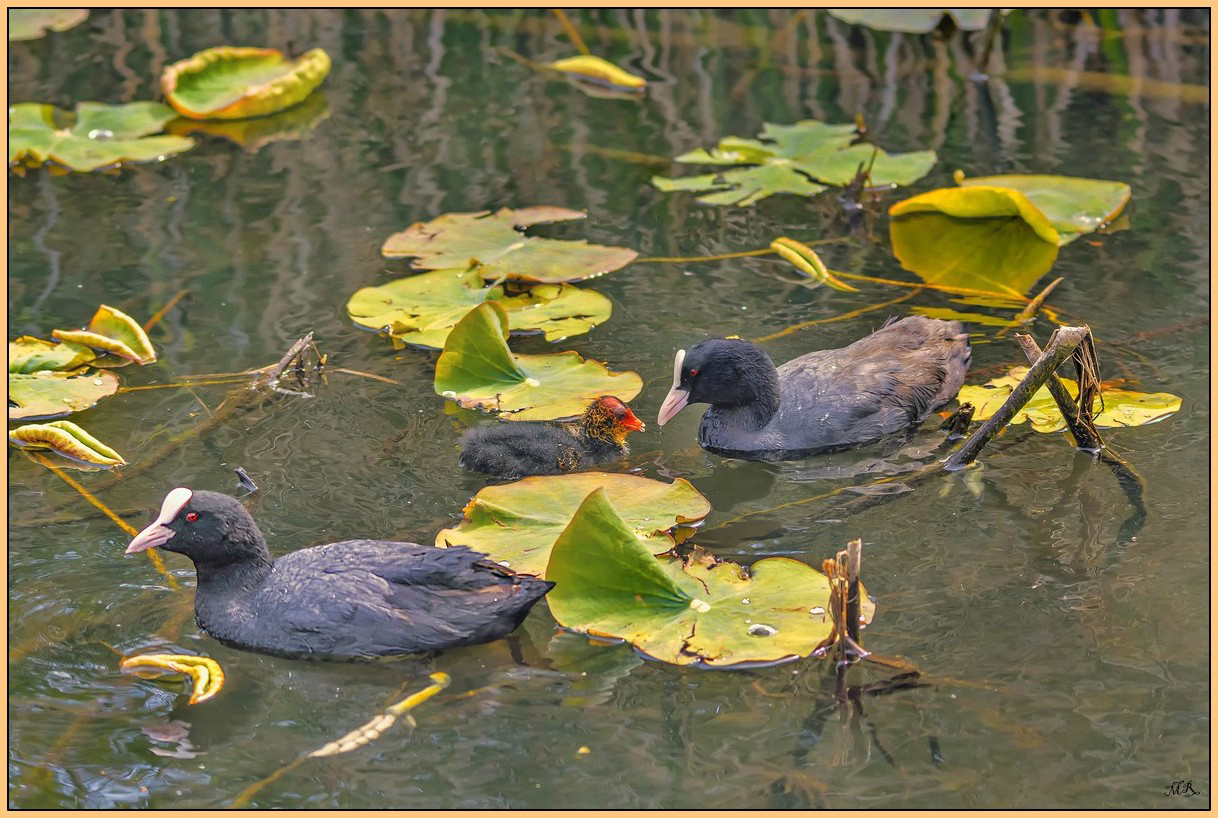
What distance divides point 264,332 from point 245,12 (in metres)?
5.50

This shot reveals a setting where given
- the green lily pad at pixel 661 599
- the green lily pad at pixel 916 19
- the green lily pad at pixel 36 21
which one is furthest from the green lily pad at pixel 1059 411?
the green lily pad at pixel 36 21

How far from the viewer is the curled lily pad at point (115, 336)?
7078 mm

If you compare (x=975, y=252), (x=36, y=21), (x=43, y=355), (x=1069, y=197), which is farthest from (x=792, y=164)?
(x=36, y=21)

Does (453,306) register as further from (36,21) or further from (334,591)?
(36,21)

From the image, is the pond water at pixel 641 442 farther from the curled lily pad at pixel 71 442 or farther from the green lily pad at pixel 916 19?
the green lily pad at pixel 916 19

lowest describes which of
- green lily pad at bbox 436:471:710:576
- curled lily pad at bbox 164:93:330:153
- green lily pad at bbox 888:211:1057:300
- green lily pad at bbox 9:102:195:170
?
green lily pad at bbox 888:211:1057:300

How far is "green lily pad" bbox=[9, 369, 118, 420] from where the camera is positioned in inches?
260

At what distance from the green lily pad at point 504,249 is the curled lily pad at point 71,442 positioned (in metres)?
2.10

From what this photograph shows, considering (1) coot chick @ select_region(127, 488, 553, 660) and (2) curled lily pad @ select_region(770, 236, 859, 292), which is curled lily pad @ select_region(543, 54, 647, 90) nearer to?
(2) curled lily pad @ select_region(770, 236, 859, 292)

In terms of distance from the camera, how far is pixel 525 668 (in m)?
4.90

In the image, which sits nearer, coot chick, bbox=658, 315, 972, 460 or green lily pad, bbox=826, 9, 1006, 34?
coot chick, bbox=658, 315, 972, 460

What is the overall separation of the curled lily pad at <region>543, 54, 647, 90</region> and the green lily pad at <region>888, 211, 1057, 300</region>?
3142 millimetres

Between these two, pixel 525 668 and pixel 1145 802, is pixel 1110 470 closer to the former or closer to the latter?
pixel 1145 802

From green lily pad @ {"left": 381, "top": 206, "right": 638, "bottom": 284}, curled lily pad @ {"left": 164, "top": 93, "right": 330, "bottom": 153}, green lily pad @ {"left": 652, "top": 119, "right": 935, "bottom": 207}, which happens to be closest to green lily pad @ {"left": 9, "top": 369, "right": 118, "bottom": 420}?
green lily pad @ {"left": 381, "top": 206, "right": 638, "bottom": 284}
